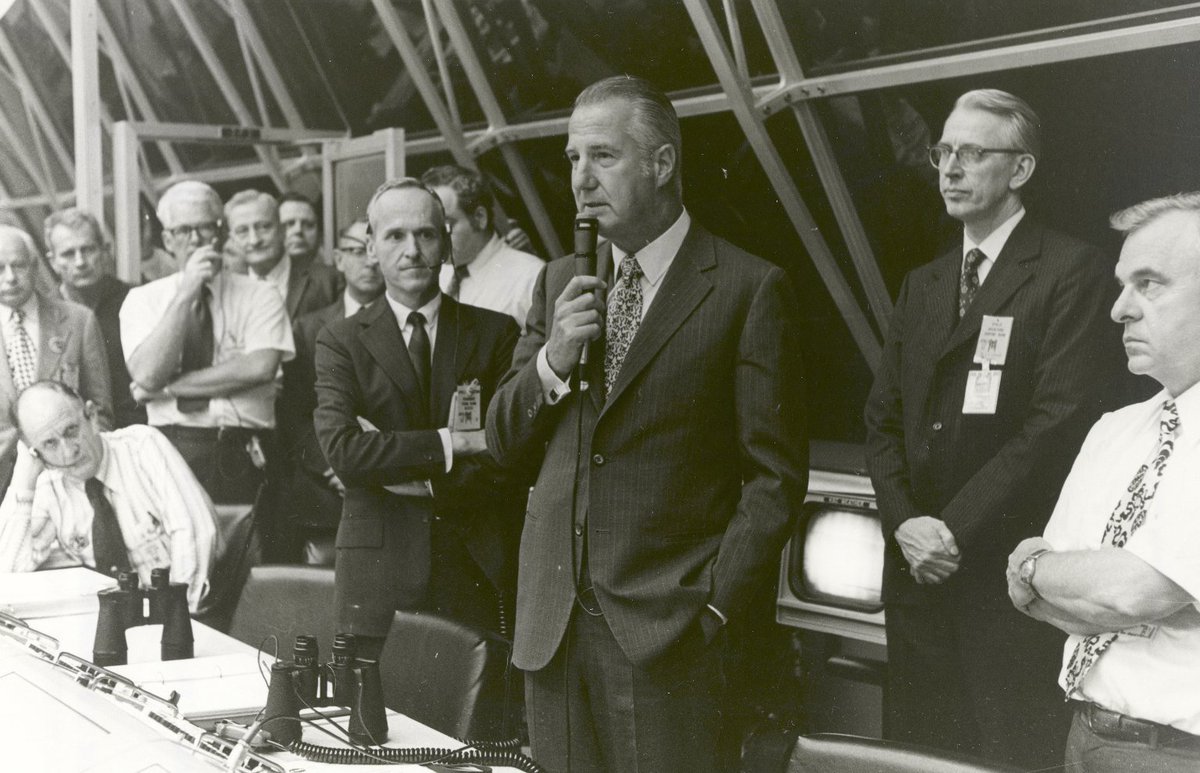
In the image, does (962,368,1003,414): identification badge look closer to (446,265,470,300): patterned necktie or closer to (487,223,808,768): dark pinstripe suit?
(487,223,808,768): dark pinstripe suit

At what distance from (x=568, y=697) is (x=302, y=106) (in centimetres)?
386

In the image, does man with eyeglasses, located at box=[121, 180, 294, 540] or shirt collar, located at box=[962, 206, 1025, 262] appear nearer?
shirt collar, located at box=[962, 206, 1025, 262]

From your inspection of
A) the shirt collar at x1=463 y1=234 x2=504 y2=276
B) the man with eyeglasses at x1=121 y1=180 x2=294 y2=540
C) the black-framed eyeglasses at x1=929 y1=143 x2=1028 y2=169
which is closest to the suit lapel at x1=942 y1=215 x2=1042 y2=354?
the black-framed eyeglasses at x1=929 y1=143 x2=1028 y2=169

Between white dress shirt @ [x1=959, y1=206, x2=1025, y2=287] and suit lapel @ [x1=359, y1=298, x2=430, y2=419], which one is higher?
white dress shirt @ [x1=959, y1=206, x2=1025, y2=287]

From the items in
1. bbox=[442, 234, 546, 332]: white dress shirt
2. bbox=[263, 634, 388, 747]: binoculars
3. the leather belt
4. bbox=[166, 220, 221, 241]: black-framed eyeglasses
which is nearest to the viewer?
the leather belt

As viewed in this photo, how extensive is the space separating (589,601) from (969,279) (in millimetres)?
1210

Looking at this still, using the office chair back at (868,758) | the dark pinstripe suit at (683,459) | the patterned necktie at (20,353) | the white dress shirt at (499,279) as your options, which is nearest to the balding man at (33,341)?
the patterned necktie at (20,353)

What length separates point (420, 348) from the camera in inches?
126

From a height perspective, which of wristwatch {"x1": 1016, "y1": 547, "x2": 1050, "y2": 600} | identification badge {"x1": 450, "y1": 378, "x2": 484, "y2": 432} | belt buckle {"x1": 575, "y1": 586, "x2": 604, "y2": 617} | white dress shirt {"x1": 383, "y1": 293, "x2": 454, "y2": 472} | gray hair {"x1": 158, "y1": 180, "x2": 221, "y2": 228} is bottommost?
belt buckle {"x1": 575, "y1": 586, "x2": 604, "y2": 617}

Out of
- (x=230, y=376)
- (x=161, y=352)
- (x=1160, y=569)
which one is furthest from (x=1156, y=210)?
(x=161, y=352)

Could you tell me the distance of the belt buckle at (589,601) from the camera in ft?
7.34

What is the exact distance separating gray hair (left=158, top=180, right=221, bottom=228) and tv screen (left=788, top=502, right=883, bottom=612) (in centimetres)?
266

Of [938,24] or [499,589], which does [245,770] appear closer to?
[499,589]

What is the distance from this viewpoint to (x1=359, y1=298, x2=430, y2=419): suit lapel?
3.16 metres
